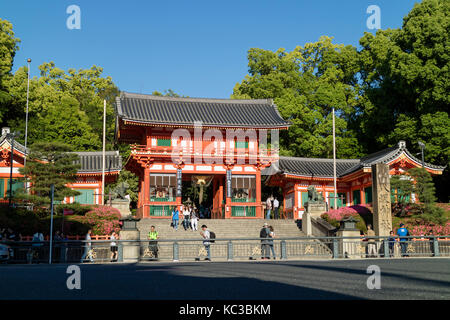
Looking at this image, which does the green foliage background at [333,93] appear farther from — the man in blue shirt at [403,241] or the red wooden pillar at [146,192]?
the man in blue shirt at [403,241]

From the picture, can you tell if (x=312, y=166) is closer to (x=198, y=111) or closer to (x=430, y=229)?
(x=198, y=111)

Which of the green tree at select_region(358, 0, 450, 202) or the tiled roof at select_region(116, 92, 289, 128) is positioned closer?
the green tree at select_region(358, 0, 450, 202)

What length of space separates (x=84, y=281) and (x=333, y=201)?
33405 mm

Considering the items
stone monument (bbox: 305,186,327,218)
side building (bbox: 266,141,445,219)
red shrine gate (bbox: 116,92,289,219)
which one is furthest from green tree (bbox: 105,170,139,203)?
stone monument (bbox: 305,186,327,218)

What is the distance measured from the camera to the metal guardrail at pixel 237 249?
20.2m

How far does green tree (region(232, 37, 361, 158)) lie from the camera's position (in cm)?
4812

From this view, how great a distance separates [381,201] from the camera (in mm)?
27062

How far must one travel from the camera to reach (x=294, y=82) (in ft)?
174

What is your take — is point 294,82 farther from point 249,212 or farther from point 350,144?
point 249,212

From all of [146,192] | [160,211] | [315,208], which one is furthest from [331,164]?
[146,192]

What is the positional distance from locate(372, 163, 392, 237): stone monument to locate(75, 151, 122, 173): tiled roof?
2066 centimetres

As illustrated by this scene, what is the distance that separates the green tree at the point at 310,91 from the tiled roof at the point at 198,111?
626cm

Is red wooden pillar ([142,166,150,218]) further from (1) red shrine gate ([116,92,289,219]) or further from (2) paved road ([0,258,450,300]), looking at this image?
(2) paved road ([0,258,450,300])

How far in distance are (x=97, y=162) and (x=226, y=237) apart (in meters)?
16.3
